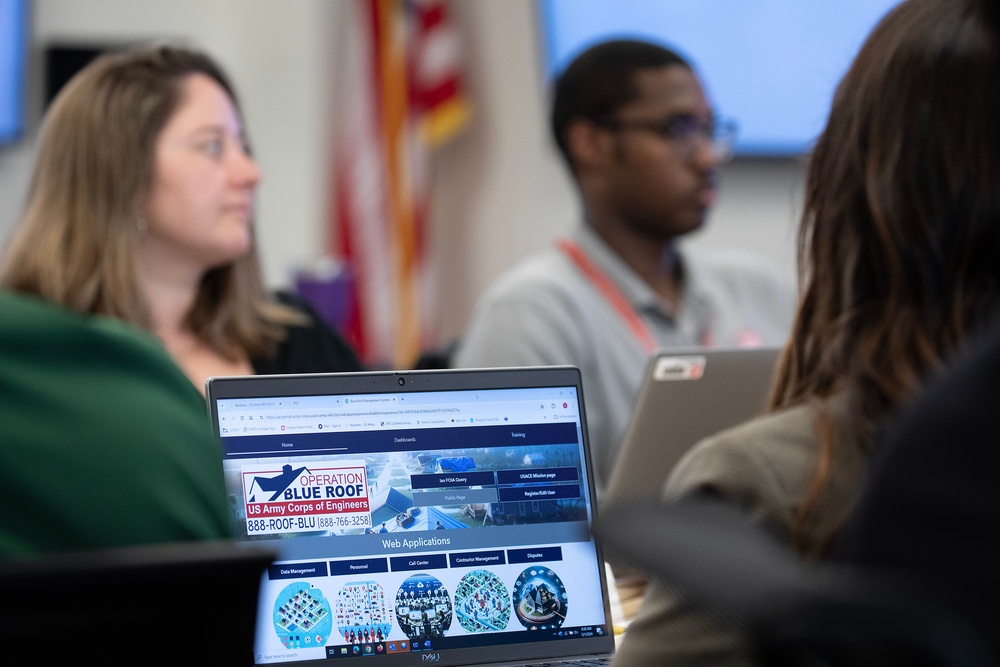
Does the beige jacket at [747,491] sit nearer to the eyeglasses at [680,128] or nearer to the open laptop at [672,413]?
the open laptop at [672,413]

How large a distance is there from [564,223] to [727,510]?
9.26ft

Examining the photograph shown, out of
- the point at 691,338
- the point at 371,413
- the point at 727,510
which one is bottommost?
the point at 691,338

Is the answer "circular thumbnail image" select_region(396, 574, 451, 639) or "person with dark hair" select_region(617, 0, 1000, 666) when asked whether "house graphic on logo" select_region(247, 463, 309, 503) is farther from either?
"person with dark hair" select_region(617, 0, 1000, 666)

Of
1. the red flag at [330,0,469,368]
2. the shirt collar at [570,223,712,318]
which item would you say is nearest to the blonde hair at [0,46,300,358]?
the shirt collar at [570,223,712,318]

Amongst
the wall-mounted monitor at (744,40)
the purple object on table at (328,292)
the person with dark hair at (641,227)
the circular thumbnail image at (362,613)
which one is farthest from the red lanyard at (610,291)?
the purple object on table at (328,292)

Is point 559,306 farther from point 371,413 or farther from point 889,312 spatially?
point 889,312

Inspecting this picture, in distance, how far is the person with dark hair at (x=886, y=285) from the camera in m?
0.77

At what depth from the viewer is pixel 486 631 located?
1108mm

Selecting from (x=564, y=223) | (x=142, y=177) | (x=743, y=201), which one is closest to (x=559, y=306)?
(x=142, y=177)

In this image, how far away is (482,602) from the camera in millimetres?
1114

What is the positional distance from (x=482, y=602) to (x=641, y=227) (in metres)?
1.52

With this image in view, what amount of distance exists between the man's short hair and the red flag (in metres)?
1.05

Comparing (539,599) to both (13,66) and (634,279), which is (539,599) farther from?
(13,66)

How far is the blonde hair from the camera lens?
2066 millimetres
